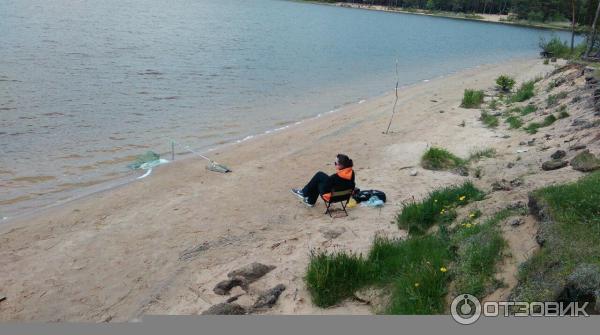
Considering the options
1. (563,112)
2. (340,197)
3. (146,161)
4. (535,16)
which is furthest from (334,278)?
(535,16)

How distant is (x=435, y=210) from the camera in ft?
23.8

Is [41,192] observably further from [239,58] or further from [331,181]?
[239,58]

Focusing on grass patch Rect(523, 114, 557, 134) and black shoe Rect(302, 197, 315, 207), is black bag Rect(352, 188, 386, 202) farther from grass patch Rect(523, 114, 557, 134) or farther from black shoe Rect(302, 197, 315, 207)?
grass patch Rect(523, 114, 557, 134)

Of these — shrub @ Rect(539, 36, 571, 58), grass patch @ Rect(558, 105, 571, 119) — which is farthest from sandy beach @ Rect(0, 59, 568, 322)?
shrub @ Rect(539, 36, 571, 58)

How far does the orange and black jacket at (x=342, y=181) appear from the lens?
8328 millimetres

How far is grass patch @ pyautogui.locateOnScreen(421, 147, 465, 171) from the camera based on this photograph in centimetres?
1080

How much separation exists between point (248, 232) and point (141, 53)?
951 inches

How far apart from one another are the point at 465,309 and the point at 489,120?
1156 centimetres

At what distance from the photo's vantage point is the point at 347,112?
→ 1903 cm

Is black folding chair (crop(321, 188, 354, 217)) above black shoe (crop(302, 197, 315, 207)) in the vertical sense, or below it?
above

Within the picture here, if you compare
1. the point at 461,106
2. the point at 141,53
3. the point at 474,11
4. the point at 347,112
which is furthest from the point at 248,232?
the point at 474,11

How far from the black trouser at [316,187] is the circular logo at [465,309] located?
3983 mm

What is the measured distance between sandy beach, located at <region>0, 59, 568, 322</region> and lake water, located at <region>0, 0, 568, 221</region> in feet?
4.96

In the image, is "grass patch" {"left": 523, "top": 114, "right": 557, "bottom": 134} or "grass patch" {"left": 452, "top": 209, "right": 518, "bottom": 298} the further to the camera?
"grass patch" {"left": 523, "top": 114, "right": 557, "bottom": 134}
